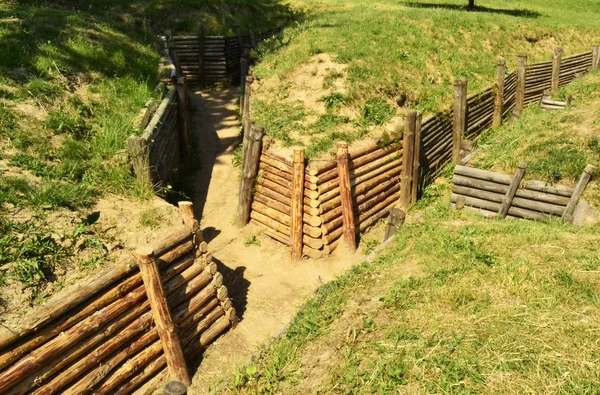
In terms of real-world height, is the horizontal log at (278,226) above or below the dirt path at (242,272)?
above

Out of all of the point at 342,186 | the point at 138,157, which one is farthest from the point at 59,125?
the point at 342,186

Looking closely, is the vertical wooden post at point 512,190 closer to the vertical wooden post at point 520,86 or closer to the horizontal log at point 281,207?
the horizontal log at point 281,207

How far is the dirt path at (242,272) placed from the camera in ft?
25.1

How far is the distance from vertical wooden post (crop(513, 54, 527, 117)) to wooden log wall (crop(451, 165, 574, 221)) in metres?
8.61

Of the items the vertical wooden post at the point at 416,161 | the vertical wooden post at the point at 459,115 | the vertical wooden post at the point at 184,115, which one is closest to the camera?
the vertical wooden post at the point at 416,161

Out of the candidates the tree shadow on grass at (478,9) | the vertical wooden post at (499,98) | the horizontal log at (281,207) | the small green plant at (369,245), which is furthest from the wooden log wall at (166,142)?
the tree shadow on grass at (478,9)

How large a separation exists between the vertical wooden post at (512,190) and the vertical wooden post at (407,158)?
237 centimetres

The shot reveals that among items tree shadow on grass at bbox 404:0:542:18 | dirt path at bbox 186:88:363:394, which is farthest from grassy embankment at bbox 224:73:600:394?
tree shadow on grass at bbox 404:0:542:18

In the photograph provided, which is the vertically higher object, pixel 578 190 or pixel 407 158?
pixel 578 190

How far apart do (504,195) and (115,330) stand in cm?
823

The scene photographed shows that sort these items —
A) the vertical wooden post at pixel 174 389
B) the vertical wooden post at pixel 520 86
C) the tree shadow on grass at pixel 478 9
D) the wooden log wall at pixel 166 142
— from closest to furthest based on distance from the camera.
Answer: the vertical wooden post at pixel 174 389 < the wooden log wall at pixel 166 142 < the vertical wooden post at pixel 520 86 < the tree shadow on grass at pixel 478 9

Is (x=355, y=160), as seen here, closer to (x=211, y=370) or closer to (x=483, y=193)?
(x=483, y=193)

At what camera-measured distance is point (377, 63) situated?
14.4m

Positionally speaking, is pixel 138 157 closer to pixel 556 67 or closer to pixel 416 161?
pixel 416 161
